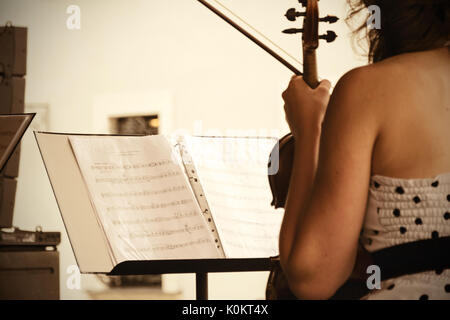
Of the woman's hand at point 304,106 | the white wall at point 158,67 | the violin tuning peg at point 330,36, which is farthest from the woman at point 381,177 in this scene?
the white wall at point 158,67

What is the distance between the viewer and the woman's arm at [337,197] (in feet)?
2.16

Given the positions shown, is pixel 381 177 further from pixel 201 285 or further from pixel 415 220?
pixel 201 285

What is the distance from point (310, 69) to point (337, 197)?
1.29ft

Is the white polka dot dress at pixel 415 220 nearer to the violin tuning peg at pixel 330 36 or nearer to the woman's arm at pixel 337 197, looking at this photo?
the woman's arm at pixel 337 197

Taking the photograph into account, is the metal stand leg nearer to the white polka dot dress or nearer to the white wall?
the white polka dot dress

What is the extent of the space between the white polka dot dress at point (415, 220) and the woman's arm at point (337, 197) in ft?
0.13

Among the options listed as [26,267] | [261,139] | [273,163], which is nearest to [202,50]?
[26,267]

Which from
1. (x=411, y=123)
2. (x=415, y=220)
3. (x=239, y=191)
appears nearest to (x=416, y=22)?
(x=411, y=123)

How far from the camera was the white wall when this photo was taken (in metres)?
3.32

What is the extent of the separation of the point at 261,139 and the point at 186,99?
2296mm

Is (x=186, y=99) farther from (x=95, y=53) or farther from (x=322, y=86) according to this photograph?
(x=322, y=86)

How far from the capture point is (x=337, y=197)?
0.66 metres

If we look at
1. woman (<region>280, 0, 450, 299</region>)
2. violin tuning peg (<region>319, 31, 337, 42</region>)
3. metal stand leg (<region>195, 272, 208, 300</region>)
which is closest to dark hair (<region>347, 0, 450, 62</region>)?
woman (<region>280, 0, 450, 299</region>)

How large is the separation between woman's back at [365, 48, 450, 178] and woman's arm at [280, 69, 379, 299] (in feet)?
0.06
